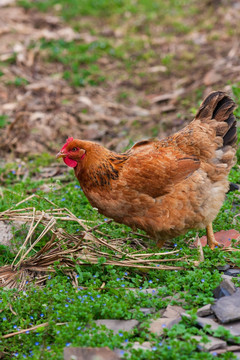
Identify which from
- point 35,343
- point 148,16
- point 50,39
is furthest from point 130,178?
point 148,16

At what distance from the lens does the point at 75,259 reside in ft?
15.4

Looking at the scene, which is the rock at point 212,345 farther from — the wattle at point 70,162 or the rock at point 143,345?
the wattle at point 70,162

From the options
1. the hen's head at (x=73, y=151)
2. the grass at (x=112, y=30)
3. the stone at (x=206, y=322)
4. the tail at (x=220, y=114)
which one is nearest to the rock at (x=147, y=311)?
the stone at (x=206, y=322)

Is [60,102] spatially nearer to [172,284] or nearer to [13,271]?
Result: [13,271]

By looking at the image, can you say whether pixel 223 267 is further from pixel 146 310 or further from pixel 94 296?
pixel 94 296

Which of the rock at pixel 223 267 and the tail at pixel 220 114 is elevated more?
the tail at pixel 220 114

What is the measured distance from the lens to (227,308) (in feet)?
12.6

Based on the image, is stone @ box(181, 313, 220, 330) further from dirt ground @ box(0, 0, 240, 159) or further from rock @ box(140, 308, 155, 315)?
dirt ground @ box(0, 0, 240, 159)

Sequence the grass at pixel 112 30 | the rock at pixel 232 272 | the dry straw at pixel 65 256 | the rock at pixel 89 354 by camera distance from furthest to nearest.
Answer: the grass at pixel 112 30, the dry straw at pixel 65 256, the rock at pixel 232 272, the rock at pixel 89 354

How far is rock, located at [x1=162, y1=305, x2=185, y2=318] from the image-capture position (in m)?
3.95

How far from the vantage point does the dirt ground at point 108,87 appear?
8.39m

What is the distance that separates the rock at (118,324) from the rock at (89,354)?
13.3 inches

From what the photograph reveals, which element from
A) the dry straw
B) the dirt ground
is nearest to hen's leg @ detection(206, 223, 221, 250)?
the dry straw

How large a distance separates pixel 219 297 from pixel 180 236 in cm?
153
